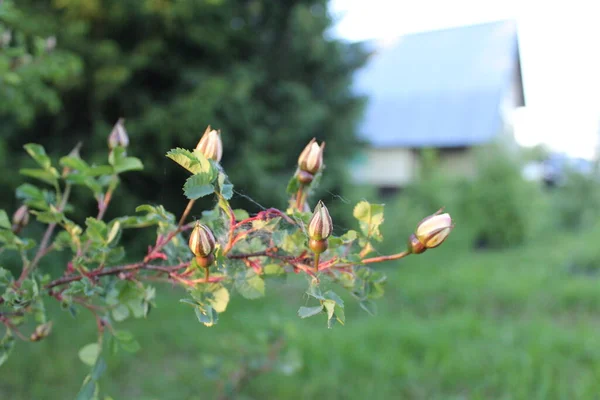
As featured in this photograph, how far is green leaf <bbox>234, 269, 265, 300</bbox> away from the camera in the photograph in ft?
2.28

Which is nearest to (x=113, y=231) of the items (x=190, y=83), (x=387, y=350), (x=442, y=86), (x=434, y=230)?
(x=434, y=230)

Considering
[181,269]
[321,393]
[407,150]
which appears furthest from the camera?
[407,150]

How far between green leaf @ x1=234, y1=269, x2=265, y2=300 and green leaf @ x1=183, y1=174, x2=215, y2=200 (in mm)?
180

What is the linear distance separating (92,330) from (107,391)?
1054 mm

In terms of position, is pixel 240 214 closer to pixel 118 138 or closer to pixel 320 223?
pixel 320 223

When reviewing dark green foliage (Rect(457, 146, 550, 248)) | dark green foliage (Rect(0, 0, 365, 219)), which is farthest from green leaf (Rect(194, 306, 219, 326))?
dark green foliage (Rect(457, 146, 550, 248))

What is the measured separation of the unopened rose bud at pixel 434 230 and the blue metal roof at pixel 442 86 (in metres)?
10.3

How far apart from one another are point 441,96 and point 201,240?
43.9ft

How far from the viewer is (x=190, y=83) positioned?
4.87 m

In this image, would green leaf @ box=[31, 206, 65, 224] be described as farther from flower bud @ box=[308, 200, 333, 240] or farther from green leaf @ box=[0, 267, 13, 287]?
flower bud @ box=[308, 200, 333, 240]

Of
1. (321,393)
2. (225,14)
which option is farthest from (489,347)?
(225,14)

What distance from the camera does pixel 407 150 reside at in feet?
40.3

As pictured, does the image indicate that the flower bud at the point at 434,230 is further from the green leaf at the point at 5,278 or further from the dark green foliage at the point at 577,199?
the dark green foliage at the point at 577,199

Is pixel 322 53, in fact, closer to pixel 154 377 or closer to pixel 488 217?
pixel 154 377
